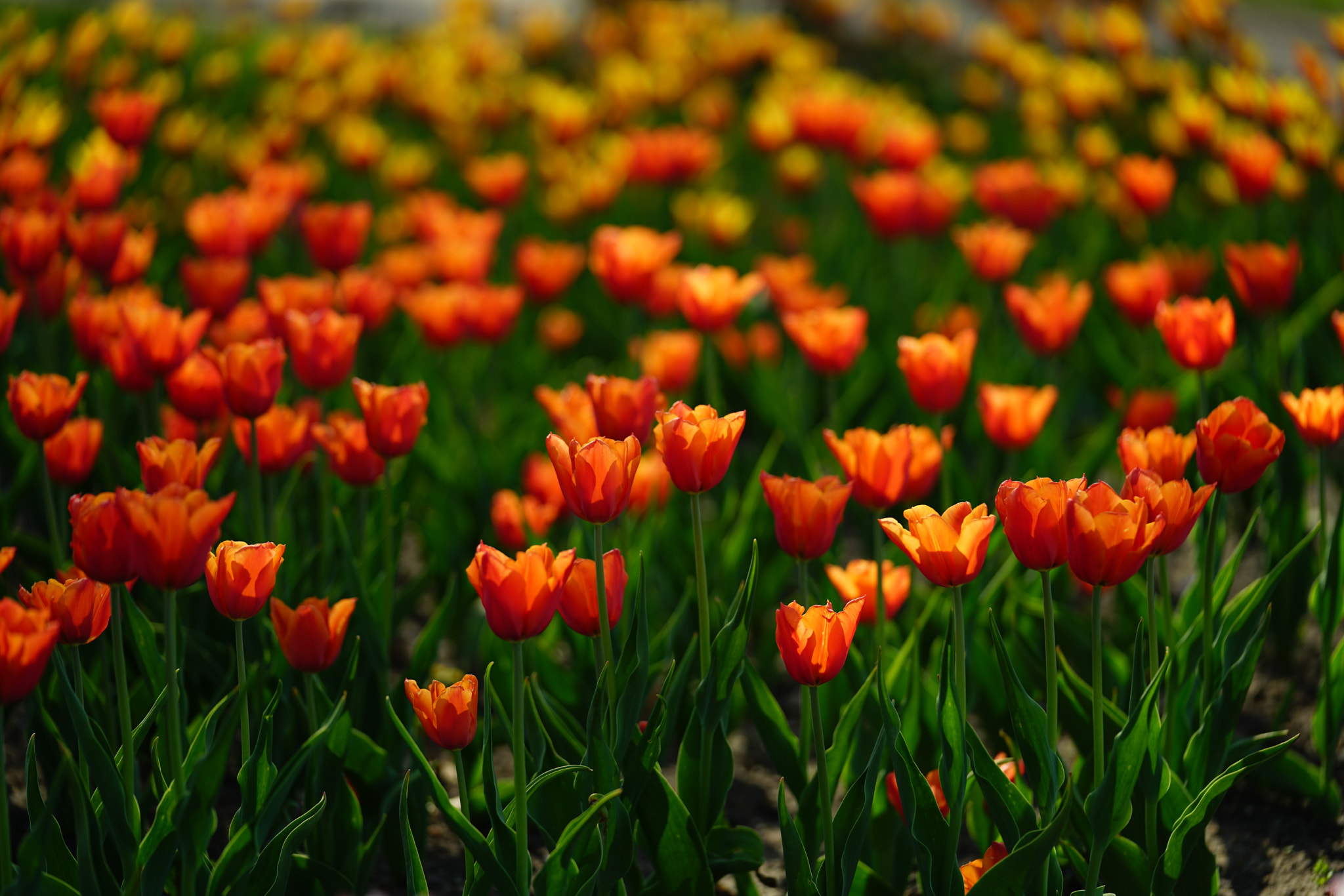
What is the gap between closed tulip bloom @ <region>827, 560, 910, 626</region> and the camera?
1.96 meters

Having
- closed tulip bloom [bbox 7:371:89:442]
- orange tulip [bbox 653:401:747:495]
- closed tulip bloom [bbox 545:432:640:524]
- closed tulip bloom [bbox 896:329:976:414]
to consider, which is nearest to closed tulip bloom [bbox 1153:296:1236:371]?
closed tulip bloom [bbox 896:329:976:414]

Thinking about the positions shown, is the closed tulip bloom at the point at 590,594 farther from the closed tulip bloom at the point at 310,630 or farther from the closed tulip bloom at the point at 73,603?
the closed tulip bloom at the point at 73,603

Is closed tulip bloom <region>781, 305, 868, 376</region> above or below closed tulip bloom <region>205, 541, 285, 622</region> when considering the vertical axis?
below

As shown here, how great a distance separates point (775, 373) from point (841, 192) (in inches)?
81.4

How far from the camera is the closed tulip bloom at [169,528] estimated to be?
1.44 m

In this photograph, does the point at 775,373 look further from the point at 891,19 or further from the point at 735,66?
the point at 891,19

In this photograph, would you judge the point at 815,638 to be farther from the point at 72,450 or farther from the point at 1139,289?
the point at 1139,289

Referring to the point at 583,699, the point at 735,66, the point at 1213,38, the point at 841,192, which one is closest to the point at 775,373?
the point at 583,699

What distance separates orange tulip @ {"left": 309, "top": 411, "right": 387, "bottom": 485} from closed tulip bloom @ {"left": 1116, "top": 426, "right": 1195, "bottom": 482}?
117 centimetres

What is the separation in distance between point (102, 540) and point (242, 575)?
Result: 0.54 ft

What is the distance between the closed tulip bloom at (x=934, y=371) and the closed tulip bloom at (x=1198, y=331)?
0.34m

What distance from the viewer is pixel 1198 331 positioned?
81.3 inches

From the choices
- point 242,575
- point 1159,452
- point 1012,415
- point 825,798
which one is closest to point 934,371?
point 1012,415

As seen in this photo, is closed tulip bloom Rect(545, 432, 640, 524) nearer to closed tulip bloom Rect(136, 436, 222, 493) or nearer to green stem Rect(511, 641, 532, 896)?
green stem Rect(511, 641, 532, 896)
